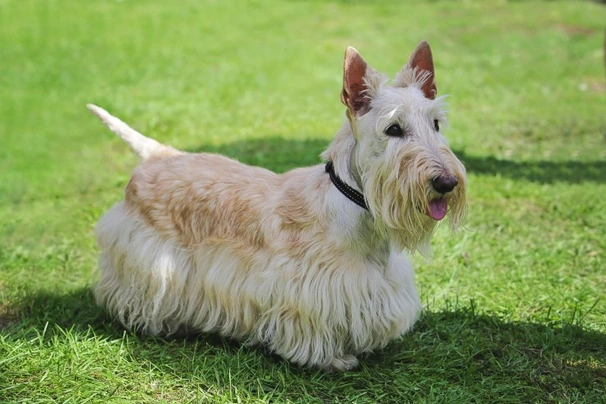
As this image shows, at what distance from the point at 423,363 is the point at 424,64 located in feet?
5.63

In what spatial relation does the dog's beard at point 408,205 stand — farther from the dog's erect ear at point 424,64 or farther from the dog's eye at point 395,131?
the dog's erect ear at point 424,64

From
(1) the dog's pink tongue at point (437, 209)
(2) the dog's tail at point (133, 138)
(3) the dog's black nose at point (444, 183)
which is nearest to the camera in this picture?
(3) the dog's black nose at point (444, 183)

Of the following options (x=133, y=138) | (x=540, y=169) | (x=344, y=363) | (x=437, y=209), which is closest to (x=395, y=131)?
(x=437, y=209)

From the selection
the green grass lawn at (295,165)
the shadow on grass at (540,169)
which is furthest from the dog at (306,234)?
the shadow on grass at (540,169)

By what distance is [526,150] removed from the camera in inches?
335

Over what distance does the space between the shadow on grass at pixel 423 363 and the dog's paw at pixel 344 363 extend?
0.16 ft

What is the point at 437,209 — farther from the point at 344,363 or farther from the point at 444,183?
the point at 344,363

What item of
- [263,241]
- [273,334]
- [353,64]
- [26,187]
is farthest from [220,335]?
[26,187]

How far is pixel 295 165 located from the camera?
7.45 m

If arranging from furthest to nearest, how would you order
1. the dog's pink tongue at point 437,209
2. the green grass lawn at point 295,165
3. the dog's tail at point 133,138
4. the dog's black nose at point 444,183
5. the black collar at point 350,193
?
the dog's tail at point 133,138
the green grass lawn at point 295,165
the black collar at point 350,193
the dog's pink tongue at point 437,209
the dog's black nose at point 444,183

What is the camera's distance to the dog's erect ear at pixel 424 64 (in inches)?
149

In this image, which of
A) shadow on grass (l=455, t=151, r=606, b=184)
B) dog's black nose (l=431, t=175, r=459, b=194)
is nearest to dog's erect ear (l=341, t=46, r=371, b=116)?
dog's black nose (l=431, t=175, r=459, b=194)

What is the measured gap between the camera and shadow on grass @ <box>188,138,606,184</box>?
293 inches

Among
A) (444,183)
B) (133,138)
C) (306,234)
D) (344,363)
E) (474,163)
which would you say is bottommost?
(344,363)
